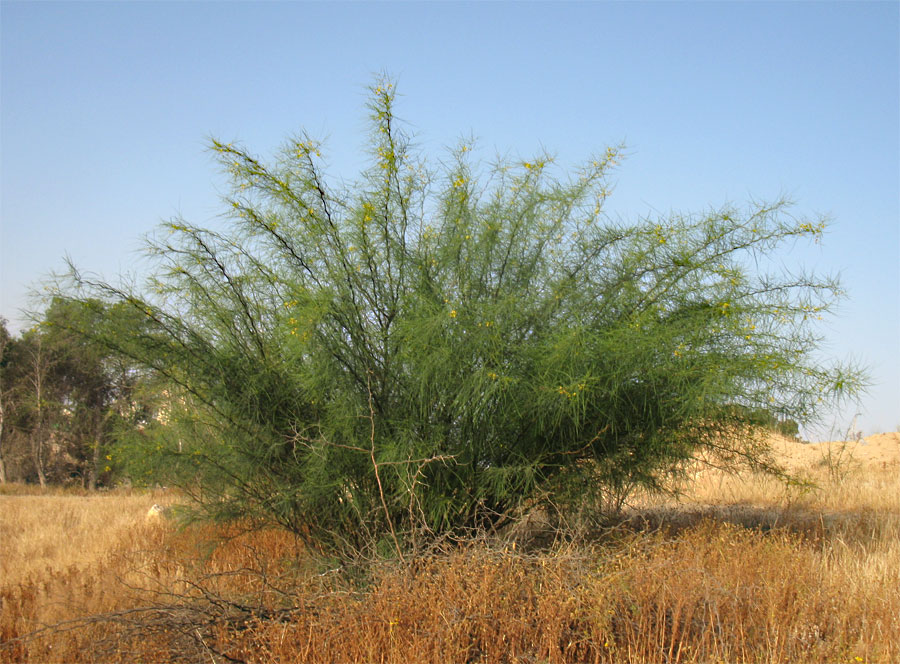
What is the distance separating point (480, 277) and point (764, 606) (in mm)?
3276

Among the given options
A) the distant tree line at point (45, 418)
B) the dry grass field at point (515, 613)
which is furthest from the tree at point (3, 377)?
the dry grass field at point (515, 613)

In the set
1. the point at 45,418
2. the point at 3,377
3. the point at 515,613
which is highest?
the point at 3,377

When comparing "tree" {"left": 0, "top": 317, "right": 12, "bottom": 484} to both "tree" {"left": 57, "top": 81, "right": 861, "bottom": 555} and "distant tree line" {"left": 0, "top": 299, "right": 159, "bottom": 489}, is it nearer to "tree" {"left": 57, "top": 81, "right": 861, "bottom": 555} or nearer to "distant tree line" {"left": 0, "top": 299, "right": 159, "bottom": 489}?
"distant tree line" {"left": 0, "top": 299, "right": 159, "bottom": 489}

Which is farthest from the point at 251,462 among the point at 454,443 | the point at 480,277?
the point at 480,277

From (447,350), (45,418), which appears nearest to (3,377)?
(45,418)

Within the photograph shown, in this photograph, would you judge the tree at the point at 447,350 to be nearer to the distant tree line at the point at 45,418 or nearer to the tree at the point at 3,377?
the distant tree line at the point at 45,418

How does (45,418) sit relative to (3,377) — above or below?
below

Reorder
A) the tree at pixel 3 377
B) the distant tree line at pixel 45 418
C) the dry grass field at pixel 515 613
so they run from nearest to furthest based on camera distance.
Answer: the dry grass field at pixel 515 613 < the distant tree line at pixel 45 418 < the tree at pixel 3 377

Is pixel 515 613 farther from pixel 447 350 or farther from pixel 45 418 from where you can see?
pixel 45 418

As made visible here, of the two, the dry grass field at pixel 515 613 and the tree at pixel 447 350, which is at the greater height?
the tree at pixel 447 350

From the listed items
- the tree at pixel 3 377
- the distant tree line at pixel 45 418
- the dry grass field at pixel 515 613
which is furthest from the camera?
the tree at pixel 3 377

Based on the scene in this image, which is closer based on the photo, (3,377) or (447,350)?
(447,350)

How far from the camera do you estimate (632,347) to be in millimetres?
5309

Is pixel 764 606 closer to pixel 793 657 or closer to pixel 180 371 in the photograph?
pixel 793 657
